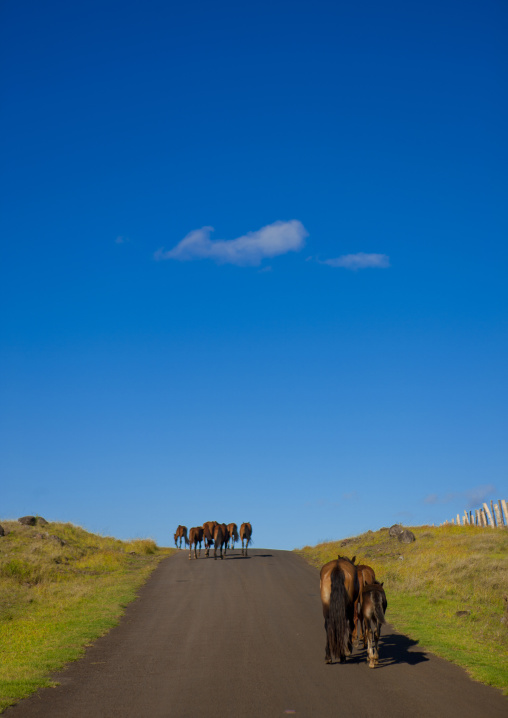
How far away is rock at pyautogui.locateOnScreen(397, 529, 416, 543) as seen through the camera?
36531 millimetres

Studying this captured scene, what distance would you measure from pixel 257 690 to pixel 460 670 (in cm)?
424

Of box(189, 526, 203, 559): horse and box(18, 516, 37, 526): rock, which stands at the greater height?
box(18, 516, 37, 526): rock

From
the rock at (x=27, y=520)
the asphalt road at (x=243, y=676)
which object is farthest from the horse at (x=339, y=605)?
the rock at (x=27, y=520)

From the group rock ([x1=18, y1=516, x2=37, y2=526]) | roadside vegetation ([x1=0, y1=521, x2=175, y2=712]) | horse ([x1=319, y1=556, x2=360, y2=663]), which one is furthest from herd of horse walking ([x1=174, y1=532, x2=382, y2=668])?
rock ([x1=18, y1=516, x2=37, y2=526])

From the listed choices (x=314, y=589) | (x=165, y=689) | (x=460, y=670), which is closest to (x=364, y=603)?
(x=460, y=670)

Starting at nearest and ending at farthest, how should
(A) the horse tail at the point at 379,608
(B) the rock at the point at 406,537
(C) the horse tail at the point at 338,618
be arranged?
(C) the horse tail at the point at 338,618, (A) the horse tail at the point at 379,608, (B) the rock at the point at 406,537

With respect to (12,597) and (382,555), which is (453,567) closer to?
(382,555)

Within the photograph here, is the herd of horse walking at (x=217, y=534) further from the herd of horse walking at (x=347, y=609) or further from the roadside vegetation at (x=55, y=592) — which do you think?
the herd of horse walking at (x=347, y=609)

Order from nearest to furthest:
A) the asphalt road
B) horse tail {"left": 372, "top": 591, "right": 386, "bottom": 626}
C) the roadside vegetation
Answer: the asphalt road, horse tail {"left": 372, "top": 591, "right": 386, "bottom": 626}, the roadside vegetation

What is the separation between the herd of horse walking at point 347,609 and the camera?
1218 cm

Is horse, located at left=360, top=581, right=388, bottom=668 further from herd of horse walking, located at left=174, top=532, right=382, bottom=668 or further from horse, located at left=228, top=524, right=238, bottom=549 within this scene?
horse, located at left=228, top=524, right=238, bottom=549

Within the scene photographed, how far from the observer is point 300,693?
409 inches

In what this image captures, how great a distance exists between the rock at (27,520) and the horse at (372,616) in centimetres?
3516

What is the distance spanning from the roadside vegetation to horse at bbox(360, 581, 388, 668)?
6.03m
